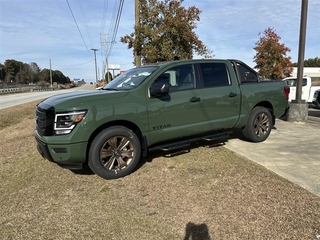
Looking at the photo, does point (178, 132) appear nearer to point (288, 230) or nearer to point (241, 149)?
point (241, 149)

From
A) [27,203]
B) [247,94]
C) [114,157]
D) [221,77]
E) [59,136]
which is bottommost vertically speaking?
[27,203]

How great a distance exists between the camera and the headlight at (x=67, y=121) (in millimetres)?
3988

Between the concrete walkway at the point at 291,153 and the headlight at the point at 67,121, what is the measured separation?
313 centimetres

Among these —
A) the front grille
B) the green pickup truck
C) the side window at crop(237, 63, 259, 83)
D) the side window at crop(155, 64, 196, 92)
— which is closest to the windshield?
the green pickup truck

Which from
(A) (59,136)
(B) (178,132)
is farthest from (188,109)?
(A) (59,136)

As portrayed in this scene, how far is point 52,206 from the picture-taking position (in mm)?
3658

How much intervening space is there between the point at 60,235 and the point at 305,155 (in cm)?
447

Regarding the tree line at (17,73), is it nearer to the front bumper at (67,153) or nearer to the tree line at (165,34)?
the tree line at (165,34)

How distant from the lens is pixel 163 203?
356cm

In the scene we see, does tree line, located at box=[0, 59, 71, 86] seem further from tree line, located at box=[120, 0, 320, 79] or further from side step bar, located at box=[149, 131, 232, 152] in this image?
side step bar, located at box=[149, 131, 232, 152]

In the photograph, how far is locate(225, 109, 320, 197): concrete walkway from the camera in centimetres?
418

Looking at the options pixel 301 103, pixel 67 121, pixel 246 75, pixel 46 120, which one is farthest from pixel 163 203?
pixel 301 103

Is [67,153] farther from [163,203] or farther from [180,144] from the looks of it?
[180,144]

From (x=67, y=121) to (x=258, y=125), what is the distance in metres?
4.15
